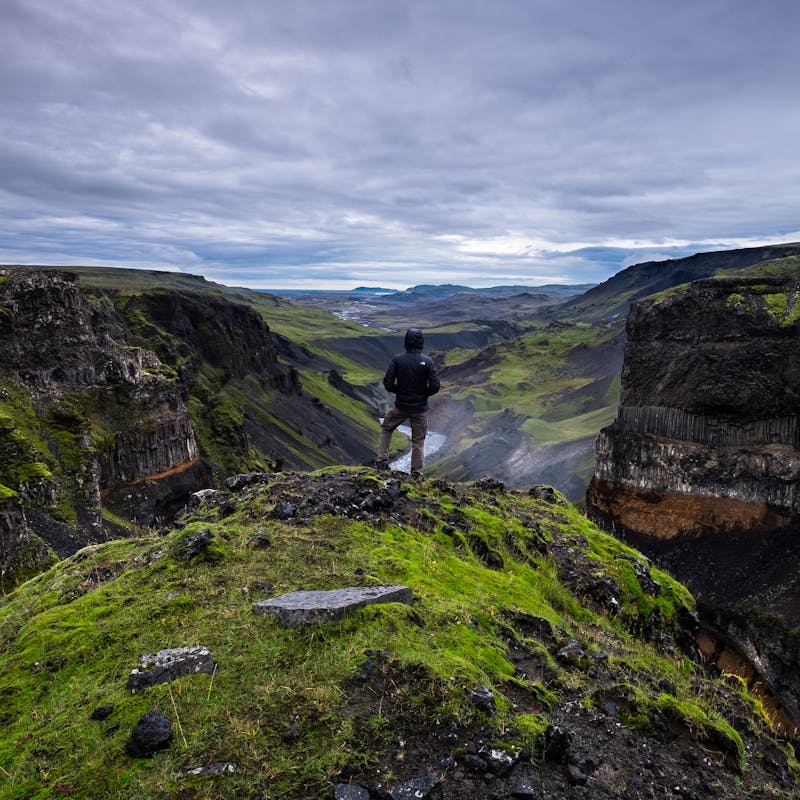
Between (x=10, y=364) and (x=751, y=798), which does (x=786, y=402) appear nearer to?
(x=751, y=798)

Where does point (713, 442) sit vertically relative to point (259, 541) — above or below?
below

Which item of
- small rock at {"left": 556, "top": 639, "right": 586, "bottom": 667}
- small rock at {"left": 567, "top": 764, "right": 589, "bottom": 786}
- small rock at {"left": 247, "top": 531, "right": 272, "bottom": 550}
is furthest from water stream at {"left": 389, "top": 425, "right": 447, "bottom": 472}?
small rock at {"left": 567, "top": 764, "right": 589, "bottom": 786}

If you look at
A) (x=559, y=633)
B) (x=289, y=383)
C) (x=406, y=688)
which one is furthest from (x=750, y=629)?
(x=289, y=383)

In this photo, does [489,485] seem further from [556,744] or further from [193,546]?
[556,744]

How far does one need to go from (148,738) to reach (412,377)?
435 inches

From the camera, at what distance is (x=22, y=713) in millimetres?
5434

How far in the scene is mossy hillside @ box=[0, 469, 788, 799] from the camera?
4699 millimetres

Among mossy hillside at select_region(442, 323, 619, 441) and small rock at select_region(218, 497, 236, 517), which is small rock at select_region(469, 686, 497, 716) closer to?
small rock at select_region(218, 497, 236, 517)

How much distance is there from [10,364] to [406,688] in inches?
1243

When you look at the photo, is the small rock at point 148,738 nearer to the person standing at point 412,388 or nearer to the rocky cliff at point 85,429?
the person standing at point 412,388

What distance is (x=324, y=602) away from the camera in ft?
21.5

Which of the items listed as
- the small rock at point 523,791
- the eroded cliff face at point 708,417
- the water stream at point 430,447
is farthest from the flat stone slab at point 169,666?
the water stream at point 430,447

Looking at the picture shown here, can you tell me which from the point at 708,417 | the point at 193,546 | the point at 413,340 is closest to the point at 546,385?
the point at 708,417

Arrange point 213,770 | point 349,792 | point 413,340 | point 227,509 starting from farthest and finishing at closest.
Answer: point 413,340
point 227,509
point 213,770
point 349,792
